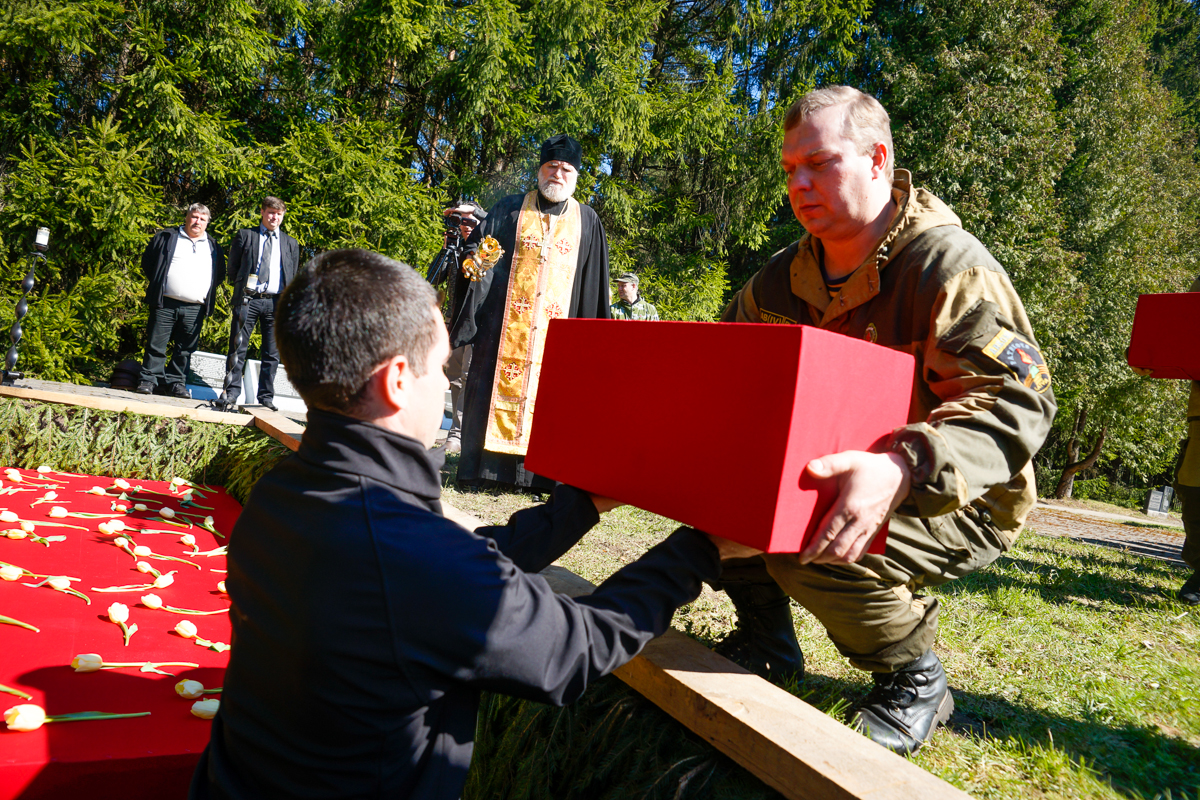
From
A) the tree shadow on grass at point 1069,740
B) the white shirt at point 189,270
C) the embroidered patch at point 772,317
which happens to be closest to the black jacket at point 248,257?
the white shirt at point 189,270

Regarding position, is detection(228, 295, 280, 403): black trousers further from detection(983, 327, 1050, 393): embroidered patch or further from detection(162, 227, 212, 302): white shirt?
detection(983, 327, 1050, 393): embroidered patch

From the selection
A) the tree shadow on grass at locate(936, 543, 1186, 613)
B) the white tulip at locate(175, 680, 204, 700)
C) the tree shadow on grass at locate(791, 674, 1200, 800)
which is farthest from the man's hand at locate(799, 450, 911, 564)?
the tree shadow on grass at locate(936, 543, 1186, 613)

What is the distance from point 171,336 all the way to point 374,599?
8627mm

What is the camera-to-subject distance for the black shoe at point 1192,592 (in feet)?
14.1

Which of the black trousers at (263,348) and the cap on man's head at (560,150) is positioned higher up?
the cap on man's head at (560,150)

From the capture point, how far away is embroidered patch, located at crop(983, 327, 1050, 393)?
1585 millimetres

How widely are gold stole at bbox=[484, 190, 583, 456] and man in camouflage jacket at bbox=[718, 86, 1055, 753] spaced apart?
3.46 m

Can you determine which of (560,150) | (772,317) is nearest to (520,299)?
(560,150)

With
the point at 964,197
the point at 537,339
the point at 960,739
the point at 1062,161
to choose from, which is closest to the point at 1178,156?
the point at 1062,161

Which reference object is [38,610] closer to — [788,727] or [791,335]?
[788,727]

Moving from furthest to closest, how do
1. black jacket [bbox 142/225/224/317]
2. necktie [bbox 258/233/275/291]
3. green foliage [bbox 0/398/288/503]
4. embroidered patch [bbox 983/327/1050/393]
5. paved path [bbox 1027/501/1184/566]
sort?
paved path [bbox 1027/501/1184/566] < black jacket [bbox 142/225/224/317] < necktie [bbox 258/233/275/291] < green foliage [bbox 0/398/288/503] < embroidered patch [bbox 983/327/1050/393]

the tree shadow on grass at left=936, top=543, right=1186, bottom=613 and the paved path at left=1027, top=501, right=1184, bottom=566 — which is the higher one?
the tree shadow on grass at left=936, top=543, right=1186, bottom=613

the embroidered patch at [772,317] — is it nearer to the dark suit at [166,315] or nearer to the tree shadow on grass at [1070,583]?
the tree shadow on grass at [1070,583]

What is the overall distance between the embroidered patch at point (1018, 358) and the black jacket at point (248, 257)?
7.35 m
